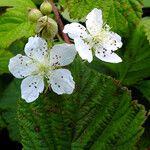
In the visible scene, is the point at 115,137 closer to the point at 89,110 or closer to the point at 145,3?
the point at 89,110

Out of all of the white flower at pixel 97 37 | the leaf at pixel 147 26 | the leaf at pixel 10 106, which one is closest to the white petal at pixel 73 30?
the white flower at pixel 97 37

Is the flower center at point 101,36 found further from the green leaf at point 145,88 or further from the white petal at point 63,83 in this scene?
the green leaf at point 145,88

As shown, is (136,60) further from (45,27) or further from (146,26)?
(45,27)

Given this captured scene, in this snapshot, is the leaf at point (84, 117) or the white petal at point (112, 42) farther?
the white petal at point (112, 42)

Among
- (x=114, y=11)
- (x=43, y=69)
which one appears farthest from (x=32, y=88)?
(x=114, y=11)

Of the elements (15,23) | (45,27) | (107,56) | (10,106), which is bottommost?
(10,106)

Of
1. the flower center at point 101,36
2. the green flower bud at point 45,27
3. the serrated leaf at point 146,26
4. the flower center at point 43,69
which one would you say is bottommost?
the serrated leaf at point 146,26

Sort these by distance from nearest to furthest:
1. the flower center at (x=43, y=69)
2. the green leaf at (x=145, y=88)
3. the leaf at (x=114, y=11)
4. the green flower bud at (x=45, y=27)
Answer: the green flower bud at (x=45, y=27) → the flower center at (x=43, y=69) → the leaf at (x=114, y=11) → the green leaf at (x=145, y=88)

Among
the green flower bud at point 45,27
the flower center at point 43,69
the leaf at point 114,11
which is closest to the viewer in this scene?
the green flower bud at point 45,27

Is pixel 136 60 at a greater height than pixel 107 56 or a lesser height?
lesser
